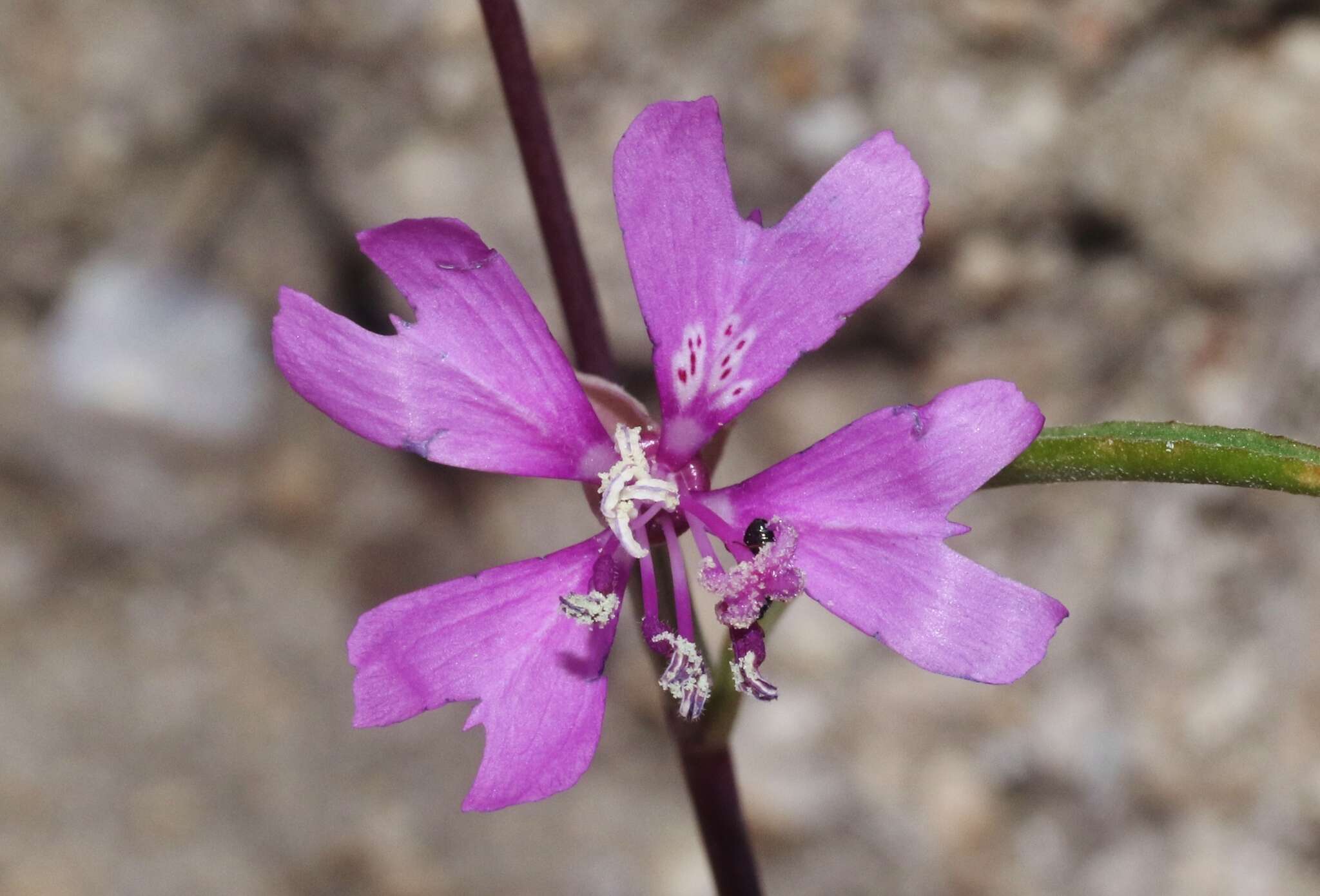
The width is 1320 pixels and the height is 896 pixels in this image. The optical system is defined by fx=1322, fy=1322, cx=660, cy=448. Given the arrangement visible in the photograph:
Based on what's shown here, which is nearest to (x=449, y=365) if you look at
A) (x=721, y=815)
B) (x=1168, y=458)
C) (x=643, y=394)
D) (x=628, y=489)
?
(x=628, y=489)

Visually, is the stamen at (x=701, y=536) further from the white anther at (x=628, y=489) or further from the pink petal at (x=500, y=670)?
the pink petal at (x=500, y=670)

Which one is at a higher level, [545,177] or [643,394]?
[643,394]

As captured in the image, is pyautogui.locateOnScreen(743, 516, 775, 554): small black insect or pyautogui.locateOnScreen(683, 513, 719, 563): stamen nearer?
pyautogui.locateOnScreen(743, 516, 775, 554): small black insect

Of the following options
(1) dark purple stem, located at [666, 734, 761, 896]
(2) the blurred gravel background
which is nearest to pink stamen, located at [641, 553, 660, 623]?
(1) dark purple stem, located at [666, 734, 761, 896]

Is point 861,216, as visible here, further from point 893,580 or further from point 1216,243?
point 1216,243

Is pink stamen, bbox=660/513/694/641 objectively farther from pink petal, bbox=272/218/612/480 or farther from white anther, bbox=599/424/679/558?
pink petal, bbox=272/218/612/480

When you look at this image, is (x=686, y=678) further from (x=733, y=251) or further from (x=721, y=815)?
(x=733, y=251)
